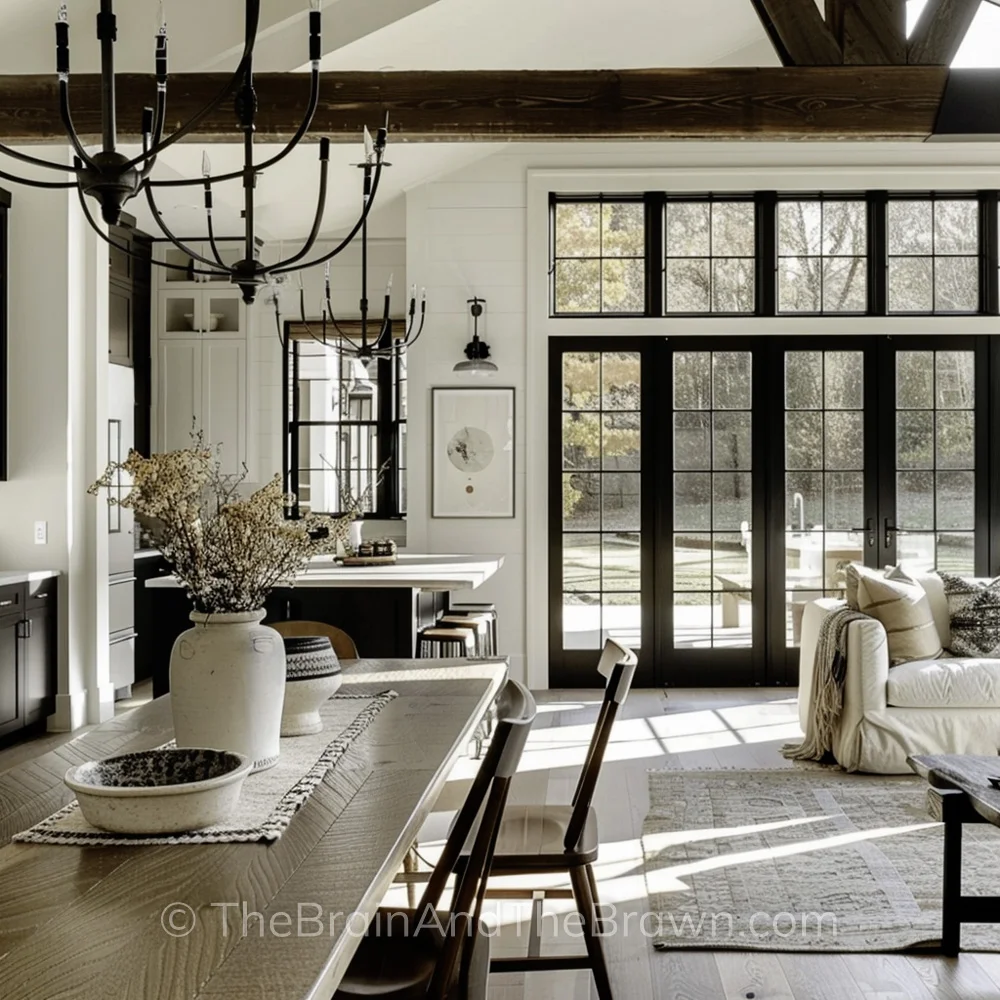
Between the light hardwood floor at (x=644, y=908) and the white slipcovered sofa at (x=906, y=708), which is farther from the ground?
the white slipcovered sofa at (x=906, y=708)

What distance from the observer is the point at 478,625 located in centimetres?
586

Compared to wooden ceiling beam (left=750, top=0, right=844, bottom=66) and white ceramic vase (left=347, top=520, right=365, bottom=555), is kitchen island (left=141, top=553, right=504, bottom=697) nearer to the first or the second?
white ceramic vase (left=347, top=520, right=365, bottom=555)

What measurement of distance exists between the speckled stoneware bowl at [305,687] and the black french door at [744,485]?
517 centimetres

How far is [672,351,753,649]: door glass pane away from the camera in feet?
24.5

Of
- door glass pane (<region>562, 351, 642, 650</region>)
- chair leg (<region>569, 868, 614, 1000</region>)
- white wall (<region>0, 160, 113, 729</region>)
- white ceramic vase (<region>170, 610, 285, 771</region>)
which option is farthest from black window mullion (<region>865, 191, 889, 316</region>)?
white ceramic vase (<region>170, 610, 285, 771</region>)

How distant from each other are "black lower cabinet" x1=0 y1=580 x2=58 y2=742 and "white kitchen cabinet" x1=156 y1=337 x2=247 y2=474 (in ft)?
8.57

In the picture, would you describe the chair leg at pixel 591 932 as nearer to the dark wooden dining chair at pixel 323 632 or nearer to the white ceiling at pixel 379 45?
the dark wooden dining chair at pixel 323 632

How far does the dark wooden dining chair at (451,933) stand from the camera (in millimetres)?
1760

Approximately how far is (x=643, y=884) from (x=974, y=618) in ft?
8.70

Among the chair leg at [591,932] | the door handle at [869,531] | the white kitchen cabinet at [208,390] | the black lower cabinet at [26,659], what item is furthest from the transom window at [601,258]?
the chair leg at [591,932]

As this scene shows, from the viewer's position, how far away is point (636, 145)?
7.40 m

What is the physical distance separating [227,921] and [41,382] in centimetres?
514

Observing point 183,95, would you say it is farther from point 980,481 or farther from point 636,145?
point 980,481

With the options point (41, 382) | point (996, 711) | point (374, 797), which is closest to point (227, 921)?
point (374, 797)
